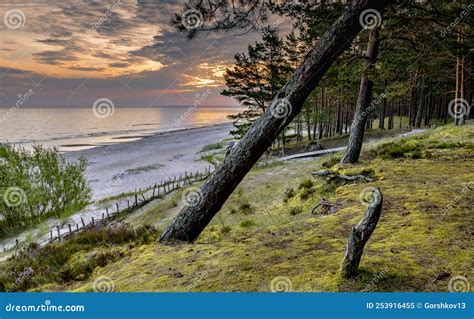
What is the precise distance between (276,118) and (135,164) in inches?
1847

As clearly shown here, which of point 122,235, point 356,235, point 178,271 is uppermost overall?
point 356,235

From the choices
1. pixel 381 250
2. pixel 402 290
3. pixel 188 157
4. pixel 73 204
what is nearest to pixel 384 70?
pixel 381 250

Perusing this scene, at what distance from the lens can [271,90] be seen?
114 ft

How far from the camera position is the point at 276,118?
19.4ft

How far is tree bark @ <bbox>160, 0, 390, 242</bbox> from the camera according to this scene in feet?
19.2

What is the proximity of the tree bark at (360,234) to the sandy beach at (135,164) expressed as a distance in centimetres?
3393

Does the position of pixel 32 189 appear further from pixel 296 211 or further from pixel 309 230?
pixel 309 230

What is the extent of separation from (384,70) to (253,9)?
766cm

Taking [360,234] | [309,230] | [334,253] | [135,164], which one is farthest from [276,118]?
[135,164]

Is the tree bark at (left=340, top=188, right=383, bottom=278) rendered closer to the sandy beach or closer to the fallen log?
the fallen log

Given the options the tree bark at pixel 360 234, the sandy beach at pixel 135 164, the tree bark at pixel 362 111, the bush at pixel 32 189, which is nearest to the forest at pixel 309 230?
the tree bark at pixel 360 234

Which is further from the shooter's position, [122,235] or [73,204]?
[73,204]

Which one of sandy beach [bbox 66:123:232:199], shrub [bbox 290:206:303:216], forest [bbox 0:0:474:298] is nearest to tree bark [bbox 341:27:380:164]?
forest [bbox 0:0:474:298]

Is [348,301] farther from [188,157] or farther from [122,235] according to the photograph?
[188,157]
